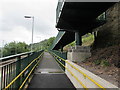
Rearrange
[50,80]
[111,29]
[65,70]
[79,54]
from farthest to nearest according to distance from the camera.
A: 1. [111,29]
2. [79,54]
3. [65,70]
4. [50,80]

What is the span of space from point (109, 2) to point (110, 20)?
215 inches

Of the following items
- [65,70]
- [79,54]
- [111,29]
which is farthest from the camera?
[111,29]

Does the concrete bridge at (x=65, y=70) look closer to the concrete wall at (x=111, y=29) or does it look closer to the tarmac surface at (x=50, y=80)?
the tarmac surface at (x=50, y=80)

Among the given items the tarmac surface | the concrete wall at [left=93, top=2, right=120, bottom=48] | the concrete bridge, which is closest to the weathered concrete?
the concrete bridge

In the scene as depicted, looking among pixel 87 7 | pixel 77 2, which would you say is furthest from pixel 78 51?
pixel 77 2

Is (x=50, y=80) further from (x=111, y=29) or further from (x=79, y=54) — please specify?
(x=111, y=29)

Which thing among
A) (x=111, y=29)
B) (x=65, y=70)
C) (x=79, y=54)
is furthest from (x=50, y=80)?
(x=111, y=29)

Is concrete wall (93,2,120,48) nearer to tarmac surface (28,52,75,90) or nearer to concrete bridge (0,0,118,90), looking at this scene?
concrete bridge (0,0,118,90)

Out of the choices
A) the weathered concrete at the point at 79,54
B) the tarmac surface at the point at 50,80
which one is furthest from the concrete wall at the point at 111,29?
the tarmac surface at the point at 50,80

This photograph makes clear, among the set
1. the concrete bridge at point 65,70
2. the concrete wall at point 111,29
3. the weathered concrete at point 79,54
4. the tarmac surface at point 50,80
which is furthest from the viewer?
the concrete wall at point 111,29

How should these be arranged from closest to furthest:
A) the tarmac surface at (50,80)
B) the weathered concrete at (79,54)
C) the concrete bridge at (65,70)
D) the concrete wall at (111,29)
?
the concrete bridge at (65,70)
the tarmac surface at (50,80)
the weathered concrete at (79,54)
the concrete wall at (111,29)

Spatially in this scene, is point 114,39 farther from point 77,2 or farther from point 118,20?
point 77,2

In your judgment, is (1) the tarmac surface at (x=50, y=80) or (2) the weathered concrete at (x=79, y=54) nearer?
(1) the tarmac surface at (x=50, y=80)

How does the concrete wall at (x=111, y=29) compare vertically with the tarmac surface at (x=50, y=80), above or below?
above
